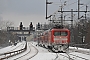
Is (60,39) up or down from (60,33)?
down

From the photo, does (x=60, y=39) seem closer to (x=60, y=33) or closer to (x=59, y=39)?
(x=59, y=39)

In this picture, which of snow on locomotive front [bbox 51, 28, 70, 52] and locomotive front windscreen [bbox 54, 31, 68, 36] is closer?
snow on locomotive front [bbox 51, 28, 70, 52]

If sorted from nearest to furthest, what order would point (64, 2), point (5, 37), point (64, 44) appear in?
point (64, 2) → point (64, 44) → point (5, 37)

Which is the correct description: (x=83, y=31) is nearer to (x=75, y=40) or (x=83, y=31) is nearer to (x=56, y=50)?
(x=75, y=40)

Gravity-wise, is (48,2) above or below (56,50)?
above

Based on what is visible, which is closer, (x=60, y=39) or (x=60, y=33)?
Result: (x=60, y=39)

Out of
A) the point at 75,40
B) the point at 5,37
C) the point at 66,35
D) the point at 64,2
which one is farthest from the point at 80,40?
the point at 64,2

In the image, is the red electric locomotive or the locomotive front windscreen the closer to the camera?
the red electric locomotive

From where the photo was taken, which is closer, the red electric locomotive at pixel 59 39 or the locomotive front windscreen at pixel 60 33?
the red electric locomotive at pixel 59 39

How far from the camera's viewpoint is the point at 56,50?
41.7 meters

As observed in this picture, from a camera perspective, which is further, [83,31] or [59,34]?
[83,31]

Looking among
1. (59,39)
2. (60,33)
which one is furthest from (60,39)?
(60,33)

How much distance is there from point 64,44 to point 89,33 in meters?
32.8

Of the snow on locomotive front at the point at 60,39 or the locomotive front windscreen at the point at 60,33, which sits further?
the locomotive front windscreen at the point at 60,33
